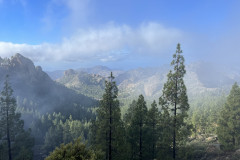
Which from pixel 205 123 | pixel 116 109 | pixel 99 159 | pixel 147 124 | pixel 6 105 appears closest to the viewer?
pixel 99 159

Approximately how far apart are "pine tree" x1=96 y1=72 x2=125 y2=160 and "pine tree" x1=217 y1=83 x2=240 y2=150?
2042 centimetres

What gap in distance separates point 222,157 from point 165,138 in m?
8.79

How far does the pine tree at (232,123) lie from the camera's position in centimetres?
2897

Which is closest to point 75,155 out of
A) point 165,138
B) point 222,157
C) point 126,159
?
point 126,159

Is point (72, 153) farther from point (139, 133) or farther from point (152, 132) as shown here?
point (152, 132)

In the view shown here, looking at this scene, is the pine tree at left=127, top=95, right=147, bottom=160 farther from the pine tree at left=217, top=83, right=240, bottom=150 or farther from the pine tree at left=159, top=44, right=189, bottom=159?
the pine tree at left=217, top=83, right=240, bottom=150

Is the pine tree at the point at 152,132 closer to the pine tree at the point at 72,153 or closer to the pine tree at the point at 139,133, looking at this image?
the pine tree at the point at 139,133

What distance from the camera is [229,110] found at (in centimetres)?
3080

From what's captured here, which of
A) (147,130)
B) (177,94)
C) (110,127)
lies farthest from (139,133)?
(177,94)

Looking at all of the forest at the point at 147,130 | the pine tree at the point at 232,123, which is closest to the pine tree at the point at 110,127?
the forest at the point at 147,130

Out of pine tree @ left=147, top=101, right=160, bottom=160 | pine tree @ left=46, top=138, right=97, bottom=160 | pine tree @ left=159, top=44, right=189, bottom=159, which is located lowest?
pine tree @ left=147, top=101, right=160, bottom=160

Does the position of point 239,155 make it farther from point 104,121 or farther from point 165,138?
point 104,121

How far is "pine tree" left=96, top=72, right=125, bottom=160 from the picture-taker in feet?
71.1

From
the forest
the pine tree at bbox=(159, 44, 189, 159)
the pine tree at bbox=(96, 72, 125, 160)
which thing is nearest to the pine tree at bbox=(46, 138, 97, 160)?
the forest
